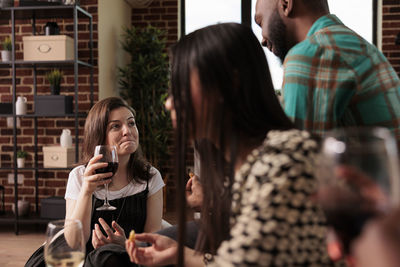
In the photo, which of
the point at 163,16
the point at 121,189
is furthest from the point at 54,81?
the point at 121,189

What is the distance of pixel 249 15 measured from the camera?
5441 millimetres

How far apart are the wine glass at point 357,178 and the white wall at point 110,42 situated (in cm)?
415

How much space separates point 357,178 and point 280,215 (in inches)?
11.8

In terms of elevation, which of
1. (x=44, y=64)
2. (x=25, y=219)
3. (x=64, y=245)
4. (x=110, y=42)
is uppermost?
(x=110, y=42)

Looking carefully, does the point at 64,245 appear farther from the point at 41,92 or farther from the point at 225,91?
the point at 41,92

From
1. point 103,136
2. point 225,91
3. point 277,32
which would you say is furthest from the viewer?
point 103,136

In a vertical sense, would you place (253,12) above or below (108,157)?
above

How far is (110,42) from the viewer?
4.78 m

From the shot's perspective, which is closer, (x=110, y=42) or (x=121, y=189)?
(x=121, y=189)

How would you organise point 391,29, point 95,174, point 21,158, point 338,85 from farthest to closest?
point 391,29 → point 21,158 → point 95,174 → point 338,85

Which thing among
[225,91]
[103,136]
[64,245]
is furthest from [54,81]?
[225,91]

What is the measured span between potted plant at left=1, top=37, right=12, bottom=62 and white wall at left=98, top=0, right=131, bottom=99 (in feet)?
2.75

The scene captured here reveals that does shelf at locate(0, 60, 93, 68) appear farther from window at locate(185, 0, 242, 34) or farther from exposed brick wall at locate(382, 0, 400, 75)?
exposed brick wall at locate(382, 0, 400, 75)

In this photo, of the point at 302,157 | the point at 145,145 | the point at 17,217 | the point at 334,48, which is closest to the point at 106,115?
the point at 334,48
